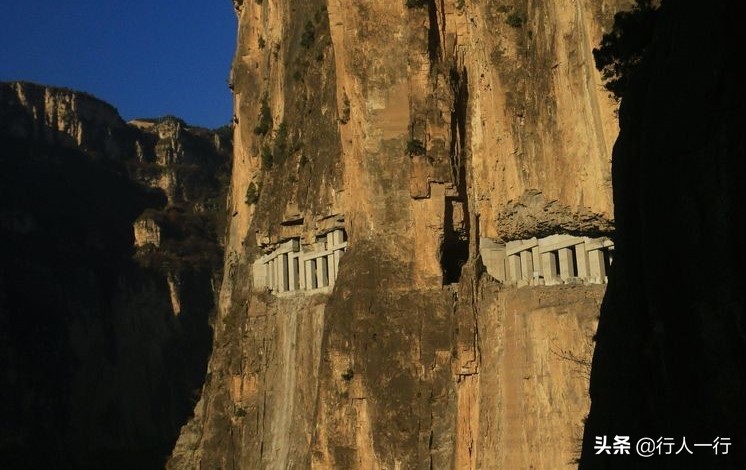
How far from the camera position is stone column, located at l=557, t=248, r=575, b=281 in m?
24.6

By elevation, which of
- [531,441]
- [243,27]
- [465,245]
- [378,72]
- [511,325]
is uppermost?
[243,27]

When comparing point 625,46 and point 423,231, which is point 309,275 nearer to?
point 423,231

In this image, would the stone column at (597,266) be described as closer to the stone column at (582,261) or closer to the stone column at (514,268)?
the stone column at (582,261)

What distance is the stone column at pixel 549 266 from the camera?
982 inches

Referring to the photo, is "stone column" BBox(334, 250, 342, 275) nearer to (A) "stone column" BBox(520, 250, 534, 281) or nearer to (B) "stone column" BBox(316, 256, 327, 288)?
(B) "stone column" BBox(316, 256, 327, 288)

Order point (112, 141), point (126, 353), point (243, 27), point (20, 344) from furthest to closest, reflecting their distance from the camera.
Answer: point (112, 141) → point (126, 353) → point (20, 344) → point (243, 27)

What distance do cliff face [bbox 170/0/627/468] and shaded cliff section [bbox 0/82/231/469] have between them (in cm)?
4287

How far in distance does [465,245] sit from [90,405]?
59.1 meters

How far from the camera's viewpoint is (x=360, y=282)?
29.7 metres

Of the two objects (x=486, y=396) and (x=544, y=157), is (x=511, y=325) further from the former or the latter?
(x=544, y=157)

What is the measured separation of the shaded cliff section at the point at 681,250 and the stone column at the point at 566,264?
11.6 meters

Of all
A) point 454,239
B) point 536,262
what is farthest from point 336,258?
point 536,262

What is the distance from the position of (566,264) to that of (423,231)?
5.43 meters

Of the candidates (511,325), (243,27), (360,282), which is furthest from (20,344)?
(511,325)
